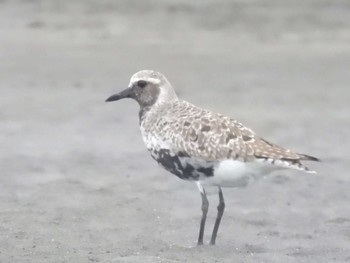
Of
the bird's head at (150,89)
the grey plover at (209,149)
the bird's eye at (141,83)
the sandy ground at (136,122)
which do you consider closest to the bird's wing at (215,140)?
the grey plover at (209,149)

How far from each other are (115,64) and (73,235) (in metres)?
7.38

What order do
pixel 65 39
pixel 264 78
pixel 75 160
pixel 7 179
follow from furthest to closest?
pixel 65 39 → pixel 264 78 → pixel 75 160 → pixel 7 179

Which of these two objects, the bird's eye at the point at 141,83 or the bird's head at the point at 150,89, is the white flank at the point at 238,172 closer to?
the bird's head at the point at 150,89

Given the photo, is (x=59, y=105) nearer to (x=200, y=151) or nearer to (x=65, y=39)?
(x=65, y=39)

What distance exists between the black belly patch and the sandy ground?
611 mm

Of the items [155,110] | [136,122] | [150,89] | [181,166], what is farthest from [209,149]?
[136,122]

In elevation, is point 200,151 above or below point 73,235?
above

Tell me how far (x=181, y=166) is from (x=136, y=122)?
4.81m

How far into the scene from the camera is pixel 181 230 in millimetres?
9664

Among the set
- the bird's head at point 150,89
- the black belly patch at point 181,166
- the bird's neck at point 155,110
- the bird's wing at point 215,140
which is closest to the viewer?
the bird's wing at point 215,140

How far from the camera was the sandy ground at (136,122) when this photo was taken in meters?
9.34

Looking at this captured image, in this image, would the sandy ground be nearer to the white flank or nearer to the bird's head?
the white flank

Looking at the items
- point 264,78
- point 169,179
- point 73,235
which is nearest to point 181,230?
point 73,235

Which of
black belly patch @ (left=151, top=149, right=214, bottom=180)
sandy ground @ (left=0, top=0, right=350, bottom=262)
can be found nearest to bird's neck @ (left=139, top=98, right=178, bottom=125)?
black belly patch @ (left=151, top=149, right=214, bottom=180)
